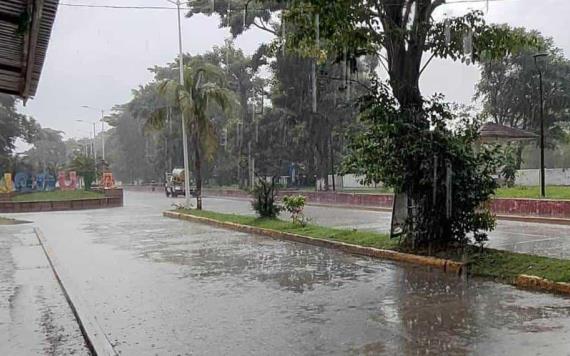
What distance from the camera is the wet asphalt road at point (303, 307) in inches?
250

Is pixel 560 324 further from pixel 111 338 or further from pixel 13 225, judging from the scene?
pixel 13 225

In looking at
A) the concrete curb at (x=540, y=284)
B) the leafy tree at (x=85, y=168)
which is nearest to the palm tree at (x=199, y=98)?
the concrete curb at (x=540, y=284)

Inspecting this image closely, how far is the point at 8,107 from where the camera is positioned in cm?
5634

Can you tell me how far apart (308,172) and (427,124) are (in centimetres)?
4099

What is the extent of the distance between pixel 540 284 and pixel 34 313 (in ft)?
23.6

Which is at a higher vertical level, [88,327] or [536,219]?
[536,219]

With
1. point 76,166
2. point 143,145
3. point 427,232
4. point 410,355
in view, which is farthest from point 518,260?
point 143,145

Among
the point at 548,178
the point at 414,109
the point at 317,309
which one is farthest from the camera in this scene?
the point at 548,178

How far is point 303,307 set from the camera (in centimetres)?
816

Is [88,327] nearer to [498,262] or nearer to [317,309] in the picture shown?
[317,309]

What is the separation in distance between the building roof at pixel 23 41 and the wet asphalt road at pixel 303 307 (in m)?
3.18

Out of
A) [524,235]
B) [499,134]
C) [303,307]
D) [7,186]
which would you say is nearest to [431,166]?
[303,307]

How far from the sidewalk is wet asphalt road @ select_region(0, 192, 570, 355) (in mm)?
394

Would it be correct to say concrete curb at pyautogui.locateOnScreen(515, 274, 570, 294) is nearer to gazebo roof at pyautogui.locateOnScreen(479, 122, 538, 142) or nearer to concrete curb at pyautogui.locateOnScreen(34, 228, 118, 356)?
concrete curb at pyautogui.locateOnScreen(34, 228, 118, 356)
